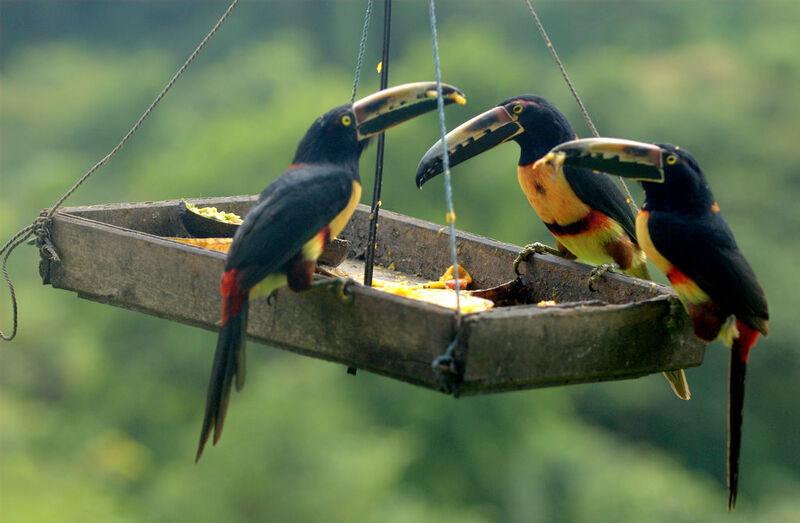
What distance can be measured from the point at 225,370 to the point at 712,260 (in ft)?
5.36

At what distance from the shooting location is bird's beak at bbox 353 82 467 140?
3498mm

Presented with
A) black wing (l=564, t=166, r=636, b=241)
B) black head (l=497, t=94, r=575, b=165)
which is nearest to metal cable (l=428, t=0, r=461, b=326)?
black head (l=497, t=94, r=575, b=165)

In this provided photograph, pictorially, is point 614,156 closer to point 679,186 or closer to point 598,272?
point 679,186

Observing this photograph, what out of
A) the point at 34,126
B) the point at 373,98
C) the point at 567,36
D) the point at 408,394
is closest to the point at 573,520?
the point at 408,394

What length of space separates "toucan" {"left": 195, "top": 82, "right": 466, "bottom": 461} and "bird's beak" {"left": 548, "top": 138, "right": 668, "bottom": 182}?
1.29 ft

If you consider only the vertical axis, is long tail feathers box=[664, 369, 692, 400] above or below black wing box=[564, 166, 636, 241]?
below

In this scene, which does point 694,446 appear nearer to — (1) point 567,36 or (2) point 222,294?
(1) point 567,36

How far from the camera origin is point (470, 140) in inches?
163

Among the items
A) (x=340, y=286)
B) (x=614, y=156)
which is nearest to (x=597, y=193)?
(x=614, y=156)

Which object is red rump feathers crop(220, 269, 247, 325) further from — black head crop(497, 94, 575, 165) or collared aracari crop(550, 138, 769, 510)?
black head crop(497, 94, 575, 165)

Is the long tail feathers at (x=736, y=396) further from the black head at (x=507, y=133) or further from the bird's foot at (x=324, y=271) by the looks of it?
the bird's foot at (x=324, y=271)

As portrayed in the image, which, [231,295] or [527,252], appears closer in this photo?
[231,295]

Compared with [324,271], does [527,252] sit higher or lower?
lower

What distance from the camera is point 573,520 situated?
22.5 m
